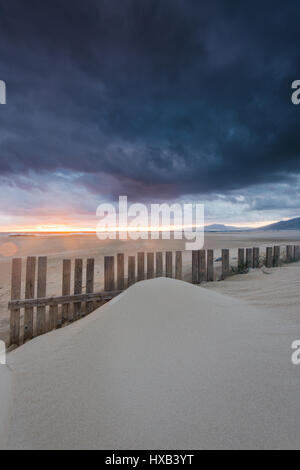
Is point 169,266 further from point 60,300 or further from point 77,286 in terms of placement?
point 60,300

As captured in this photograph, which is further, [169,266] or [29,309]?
[169,266]

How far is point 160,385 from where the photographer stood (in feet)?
5.67

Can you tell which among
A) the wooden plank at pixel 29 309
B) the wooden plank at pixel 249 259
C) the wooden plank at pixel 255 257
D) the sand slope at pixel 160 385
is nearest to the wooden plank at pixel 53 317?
the wooden plank at pixel 29 309

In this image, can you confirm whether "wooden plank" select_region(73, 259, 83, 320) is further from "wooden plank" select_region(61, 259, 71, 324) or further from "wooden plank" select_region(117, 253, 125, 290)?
"wooden plank" select_region(117, 253, 125, 290)

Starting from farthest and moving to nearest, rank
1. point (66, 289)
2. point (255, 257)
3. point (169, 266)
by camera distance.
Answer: point (255, 257) < point (169, 266) < point (66, 289)

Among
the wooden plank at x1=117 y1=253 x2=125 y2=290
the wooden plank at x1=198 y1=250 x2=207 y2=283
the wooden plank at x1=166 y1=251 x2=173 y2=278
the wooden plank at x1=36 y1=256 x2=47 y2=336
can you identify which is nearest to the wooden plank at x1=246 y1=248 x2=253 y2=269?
the wooden plank at x1=198 y1=250 x2=207 y2=283

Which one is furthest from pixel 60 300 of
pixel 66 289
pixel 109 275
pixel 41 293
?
A: pixel 109 275

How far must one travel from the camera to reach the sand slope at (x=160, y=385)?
1.38 metres

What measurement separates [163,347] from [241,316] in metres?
1.26

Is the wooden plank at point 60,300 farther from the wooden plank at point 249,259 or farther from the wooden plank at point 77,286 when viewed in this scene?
the wooden plank at point 249,259

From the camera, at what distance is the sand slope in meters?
1.38

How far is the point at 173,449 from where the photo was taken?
1.31 m

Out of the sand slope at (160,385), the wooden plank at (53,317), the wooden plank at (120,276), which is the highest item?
the wooden plank at (120,276)

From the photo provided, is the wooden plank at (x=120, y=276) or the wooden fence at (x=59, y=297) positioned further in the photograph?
the wooden plank at (x=120, y=276)
